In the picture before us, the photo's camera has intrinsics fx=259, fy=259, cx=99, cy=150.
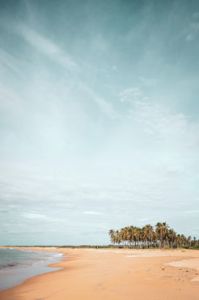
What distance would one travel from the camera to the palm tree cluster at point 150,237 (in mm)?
115625

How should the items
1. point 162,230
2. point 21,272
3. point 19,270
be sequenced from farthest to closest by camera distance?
1. point 162,230
2. point 19,270
3. point 21,272

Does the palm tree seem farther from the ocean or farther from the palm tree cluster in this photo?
the ocean

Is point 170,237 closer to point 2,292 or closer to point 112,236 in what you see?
point 112,236

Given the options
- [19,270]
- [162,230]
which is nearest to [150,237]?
[162,230]

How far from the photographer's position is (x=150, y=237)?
11938 cm

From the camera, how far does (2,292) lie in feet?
50.9

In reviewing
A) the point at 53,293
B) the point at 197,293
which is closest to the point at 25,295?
the point at 53,293

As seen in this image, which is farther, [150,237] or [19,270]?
[150,237]

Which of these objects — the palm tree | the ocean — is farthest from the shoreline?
the palm tree

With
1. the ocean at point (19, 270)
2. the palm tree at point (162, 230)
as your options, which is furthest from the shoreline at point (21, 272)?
the palm tree at point (162, 230)

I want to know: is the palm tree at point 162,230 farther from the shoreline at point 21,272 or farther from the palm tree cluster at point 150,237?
the shoreline at point 21,272

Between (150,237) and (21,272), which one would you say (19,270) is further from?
(150,237)

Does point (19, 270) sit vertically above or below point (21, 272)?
above

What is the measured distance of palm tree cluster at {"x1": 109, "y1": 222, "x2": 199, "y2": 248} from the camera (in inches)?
4552
